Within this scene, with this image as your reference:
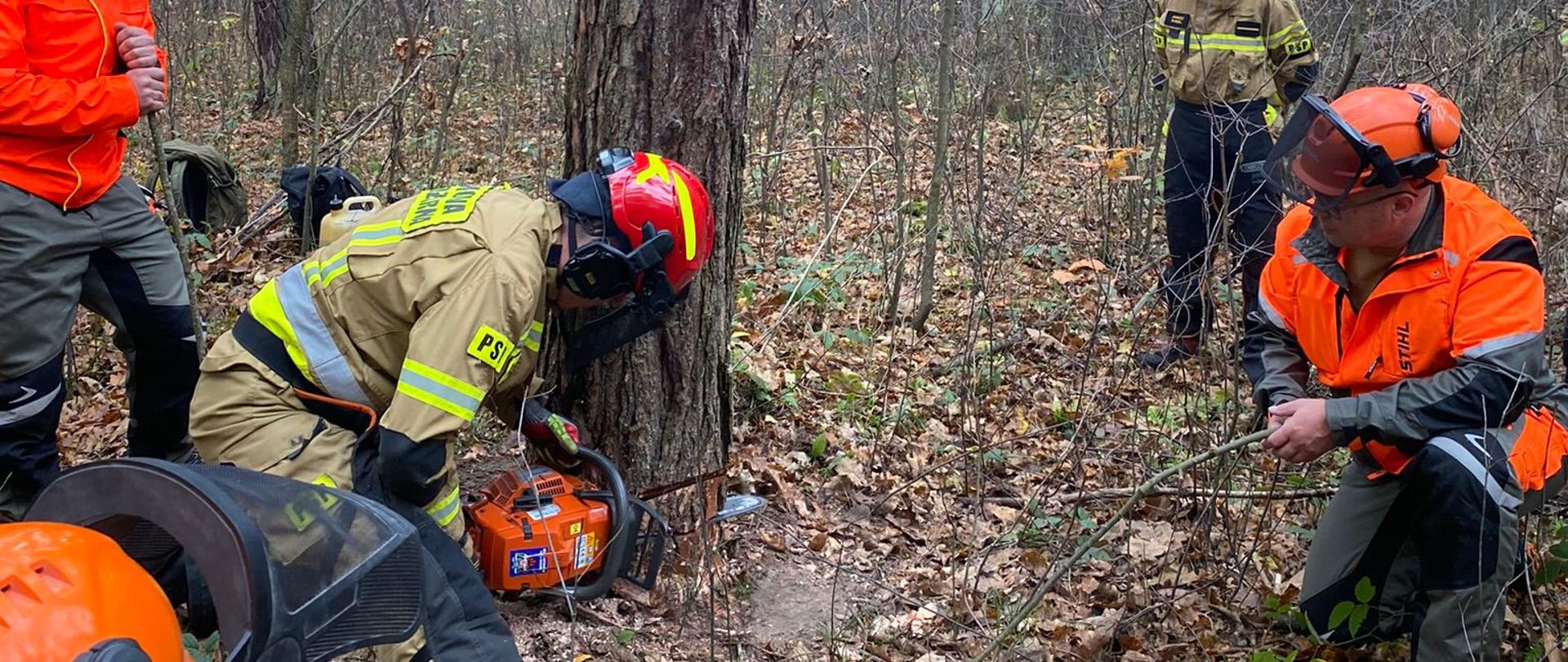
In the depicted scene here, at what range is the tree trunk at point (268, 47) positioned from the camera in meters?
10.5

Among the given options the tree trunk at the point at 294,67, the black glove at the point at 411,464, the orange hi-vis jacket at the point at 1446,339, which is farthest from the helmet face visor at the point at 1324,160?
the tree trunk at the point at 294,67

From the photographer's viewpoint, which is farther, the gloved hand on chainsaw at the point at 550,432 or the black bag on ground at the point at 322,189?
the black bag on ground at the point at 322,189

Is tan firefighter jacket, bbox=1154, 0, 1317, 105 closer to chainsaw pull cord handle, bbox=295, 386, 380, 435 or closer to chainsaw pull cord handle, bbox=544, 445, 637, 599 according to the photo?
chainsaw pull cord handle, bbox=544, 445, 637, 599

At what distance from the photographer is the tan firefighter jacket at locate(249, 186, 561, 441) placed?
2816 mm

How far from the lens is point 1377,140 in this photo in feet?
9.84

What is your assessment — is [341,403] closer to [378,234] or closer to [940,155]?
[378,234]

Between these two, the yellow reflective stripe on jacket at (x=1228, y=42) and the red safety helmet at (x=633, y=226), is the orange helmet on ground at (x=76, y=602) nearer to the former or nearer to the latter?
the red safety helmet at (x=633, y=226)

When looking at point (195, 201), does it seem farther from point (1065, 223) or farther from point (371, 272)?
point (1065, 223)

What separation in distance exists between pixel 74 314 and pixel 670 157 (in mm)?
1991

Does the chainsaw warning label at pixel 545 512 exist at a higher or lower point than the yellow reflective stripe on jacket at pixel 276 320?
lower

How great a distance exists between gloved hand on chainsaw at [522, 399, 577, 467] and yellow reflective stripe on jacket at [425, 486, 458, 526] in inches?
15.6

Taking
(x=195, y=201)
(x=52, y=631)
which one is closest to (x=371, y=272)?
(x=52, y=631)

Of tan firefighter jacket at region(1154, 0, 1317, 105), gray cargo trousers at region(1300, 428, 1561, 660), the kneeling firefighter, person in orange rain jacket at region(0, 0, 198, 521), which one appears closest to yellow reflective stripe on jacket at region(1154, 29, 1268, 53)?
tan firefighter jacket at region(1154, 0, 1317, 105)

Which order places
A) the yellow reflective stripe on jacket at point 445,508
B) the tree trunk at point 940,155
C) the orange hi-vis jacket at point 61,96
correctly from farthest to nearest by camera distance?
the tree trunk at point 940,155, the orange hi-vis jacket at point 61,96, the yellow reflective stripe on jacket at point 445,508
